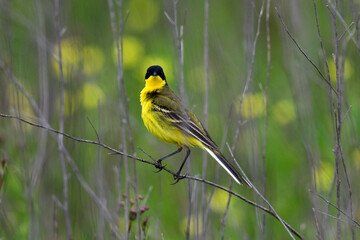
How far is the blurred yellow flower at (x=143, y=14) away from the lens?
26.6 feet

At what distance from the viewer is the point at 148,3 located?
8.76m

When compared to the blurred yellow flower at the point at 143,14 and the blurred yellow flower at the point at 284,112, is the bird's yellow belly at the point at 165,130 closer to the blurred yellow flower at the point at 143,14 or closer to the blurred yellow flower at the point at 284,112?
the blurred yellow flower at the point at 284,112

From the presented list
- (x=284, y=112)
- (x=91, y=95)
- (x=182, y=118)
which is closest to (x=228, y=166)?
(x=182, y=118)

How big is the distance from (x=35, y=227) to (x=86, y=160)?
5.92 feet

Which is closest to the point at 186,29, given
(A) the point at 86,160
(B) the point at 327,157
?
(A) the point at 86,160

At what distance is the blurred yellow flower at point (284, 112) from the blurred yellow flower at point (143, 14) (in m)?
2.30

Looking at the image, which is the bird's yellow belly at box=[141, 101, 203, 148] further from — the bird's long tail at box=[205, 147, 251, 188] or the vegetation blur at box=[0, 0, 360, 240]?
the bird's long tail at box=[205, 147, 251, 188]

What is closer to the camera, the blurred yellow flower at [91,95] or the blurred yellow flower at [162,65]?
the blurred yellow flower at [91,95]

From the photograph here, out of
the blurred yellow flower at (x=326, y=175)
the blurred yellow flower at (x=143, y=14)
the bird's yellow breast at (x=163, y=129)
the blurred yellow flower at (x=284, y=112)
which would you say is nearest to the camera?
the bird's yellow breast at (x=163, y=129)

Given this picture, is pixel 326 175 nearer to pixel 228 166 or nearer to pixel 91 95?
pixel 228 166

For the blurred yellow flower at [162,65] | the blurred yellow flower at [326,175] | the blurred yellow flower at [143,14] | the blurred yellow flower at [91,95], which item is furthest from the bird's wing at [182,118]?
the blurred yellow flower at [143,14]

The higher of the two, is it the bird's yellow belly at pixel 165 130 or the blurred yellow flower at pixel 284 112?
the blurred yellow flower at pixel 284 112

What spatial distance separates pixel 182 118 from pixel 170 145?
2031 millimetres

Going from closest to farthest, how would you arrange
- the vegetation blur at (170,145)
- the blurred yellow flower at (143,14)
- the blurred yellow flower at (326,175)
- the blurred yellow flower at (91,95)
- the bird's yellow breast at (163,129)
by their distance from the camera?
the vegetation blur at (170,145) → the bird's yellow breast at (163,129) → the blurred yellow flower at (326,175) → the blurred yellow flower at (91,95) → the blurred yellow flower at (143,14)
